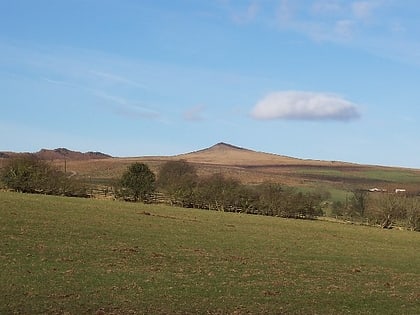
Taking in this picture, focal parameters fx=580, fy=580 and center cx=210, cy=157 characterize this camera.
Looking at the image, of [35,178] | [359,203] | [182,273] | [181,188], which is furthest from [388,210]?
[182,273]

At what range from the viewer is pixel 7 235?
99.6 ft

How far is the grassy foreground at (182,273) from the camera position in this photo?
17078 mm

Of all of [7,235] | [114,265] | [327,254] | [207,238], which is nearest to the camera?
[114,265]

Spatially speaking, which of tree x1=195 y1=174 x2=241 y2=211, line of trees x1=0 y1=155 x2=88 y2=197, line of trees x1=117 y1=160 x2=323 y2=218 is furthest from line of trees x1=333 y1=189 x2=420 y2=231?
line of trees x1=0 y1=155 x2=88 y2=197

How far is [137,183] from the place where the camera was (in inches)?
3307

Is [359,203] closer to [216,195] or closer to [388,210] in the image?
[388,210]

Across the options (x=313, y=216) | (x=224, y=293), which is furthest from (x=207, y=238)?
(x=313, y=216)

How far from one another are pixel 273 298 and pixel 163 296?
11.9 ft

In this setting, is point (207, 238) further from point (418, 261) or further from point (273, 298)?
point (273, 298)

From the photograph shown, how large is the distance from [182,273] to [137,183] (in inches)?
2423

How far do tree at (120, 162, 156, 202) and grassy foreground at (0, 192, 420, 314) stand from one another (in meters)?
40.1

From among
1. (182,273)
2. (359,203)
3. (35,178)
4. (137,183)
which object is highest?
(35,178)

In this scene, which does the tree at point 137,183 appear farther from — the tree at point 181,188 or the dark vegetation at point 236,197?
the tree at point 181,188

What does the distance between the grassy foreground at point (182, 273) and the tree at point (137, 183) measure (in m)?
40.1
